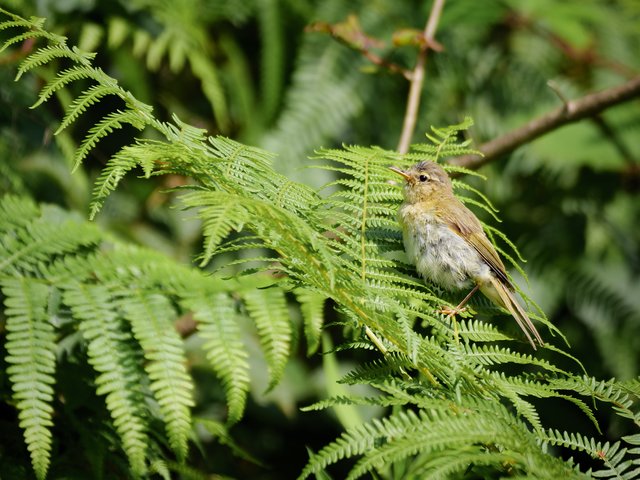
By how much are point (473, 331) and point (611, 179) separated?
300cm

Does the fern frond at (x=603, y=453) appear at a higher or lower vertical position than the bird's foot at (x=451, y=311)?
lower

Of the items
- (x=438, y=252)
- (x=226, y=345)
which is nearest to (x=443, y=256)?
(x=438, y=252)

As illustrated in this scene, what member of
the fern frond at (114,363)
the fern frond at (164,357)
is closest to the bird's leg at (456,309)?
the fern frond at (164,357)

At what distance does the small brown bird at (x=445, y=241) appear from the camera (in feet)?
7.16

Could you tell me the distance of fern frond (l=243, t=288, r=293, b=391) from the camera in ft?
7.06

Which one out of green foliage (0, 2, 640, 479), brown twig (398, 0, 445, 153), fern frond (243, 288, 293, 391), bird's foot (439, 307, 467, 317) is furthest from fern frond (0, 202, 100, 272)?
brown twig (398, 0, 445, 153)

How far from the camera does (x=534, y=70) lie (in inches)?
174

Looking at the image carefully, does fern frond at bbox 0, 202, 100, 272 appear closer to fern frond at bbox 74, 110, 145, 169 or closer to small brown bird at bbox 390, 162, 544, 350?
fern frond at bbox 74, 110, 145, 169

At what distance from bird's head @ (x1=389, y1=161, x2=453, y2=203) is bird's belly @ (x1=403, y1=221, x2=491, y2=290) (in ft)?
0.35

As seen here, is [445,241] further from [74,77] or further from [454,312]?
[74,77]

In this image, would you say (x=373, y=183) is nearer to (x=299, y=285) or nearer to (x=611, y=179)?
(x=299, y=285)

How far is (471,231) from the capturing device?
2314 mm

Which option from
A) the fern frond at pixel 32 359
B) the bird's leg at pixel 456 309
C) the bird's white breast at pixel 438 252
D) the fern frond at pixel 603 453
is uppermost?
the bird's white breast at pixel 438 252

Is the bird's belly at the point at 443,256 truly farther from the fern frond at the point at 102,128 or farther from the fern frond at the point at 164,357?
the fern frond at the point at 102,128
